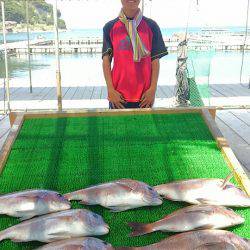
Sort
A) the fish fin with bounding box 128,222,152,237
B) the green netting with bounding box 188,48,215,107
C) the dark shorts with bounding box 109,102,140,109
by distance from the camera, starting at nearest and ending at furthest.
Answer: the fish fin with bounding box 128,222,152,237 < the dark shorts with bounding box 109,102,140,109 < the green netting with bounding box 188,48,215,107

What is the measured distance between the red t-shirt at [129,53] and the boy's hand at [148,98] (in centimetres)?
5

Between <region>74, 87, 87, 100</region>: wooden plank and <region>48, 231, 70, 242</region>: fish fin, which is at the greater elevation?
<region>48, 231, 70, 242</region>: fish fin

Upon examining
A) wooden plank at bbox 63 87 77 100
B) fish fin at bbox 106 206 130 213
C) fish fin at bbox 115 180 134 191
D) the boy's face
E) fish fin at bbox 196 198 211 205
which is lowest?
wooden plank at bbox 63 87 77 100

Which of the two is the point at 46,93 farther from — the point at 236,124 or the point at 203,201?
the point at 203,201

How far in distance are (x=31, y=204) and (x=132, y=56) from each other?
6.81 feet

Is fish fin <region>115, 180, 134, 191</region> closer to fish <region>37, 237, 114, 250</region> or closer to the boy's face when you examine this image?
fish <region>37, 237, 114, 250</region>

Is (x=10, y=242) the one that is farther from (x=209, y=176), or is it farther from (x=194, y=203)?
(x=209, y=176)

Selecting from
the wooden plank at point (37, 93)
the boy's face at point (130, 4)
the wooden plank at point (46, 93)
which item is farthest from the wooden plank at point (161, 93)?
the boy's face at point (130, 4)

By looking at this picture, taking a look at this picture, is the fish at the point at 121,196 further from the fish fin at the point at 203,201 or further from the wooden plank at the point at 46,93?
the wooden plank at the point at 46,93

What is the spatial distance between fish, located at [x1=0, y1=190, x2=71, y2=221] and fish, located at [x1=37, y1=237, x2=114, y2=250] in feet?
1.29

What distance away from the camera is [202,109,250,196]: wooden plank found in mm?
2765

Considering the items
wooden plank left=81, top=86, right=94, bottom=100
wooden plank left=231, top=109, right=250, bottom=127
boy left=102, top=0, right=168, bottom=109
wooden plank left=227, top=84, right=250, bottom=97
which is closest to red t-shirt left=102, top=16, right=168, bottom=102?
boy left=102, top=0, right=168, bottom=109

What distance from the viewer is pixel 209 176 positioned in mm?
2889

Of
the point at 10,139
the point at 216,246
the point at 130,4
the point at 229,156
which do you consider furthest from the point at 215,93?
the point at 216,246
